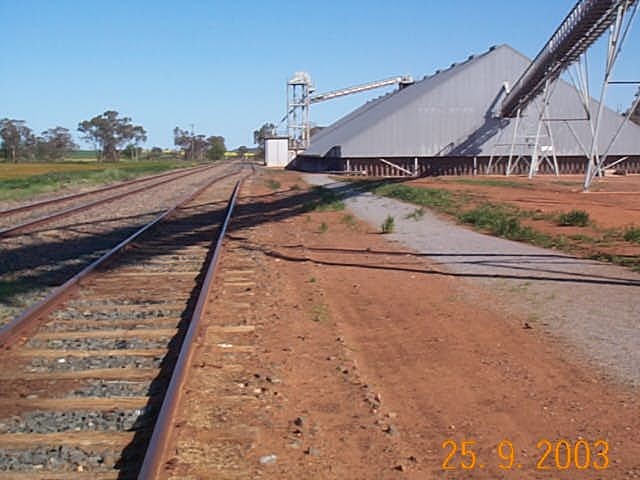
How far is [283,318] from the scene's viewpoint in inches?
381

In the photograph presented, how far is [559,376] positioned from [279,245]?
1064 cm

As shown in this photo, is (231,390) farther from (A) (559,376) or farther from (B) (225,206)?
(B) (225,206)

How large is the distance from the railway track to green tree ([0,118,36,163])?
13939cm

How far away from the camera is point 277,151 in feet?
312

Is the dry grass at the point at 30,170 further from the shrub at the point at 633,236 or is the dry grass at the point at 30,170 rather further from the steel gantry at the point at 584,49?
the shrub at the point at 633,236

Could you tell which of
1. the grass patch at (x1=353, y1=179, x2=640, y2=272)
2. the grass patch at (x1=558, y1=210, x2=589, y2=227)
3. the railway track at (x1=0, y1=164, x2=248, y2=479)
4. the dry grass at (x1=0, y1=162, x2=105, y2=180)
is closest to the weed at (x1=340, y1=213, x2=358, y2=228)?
the grass patch at (x1=353, y1=179, x2=640, y2=272)

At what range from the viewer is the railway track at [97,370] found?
5227mm

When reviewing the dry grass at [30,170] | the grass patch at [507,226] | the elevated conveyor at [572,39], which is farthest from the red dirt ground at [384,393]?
the dry grass at [30,170]

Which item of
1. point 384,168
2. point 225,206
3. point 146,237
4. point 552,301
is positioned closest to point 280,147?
point 384,168

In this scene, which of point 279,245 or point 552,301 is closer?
point 552,301

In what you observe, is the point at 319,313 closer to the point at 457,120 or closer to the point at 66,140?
the point at 457,120

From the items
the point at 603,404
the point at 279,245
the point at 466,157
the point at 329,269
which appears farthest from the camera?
the point at 466,157

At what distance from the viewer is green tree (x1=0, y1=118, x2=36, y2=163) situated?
142 m

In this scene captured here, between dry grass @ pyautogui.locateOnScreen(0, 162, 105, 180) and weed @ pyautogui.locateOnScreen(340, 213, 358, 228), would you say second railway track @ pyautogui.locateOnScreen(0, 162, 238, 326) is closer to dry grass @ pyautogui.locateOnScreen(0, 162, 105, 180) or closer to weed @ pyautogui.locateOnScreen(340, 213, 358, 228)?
weed @ pyautogui.locateOnScreen(340, 213, 358, 228)
